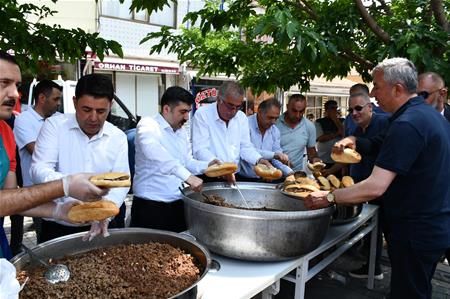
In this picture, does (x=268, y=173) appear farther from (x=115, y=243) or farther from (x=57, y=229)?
(x=57, y=229)

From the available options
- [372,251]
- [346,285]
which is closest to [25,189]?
[372,251]

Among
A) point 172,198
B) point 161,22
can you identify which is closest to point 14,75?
point 172,198

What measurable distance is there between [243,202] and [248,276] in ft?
2.41

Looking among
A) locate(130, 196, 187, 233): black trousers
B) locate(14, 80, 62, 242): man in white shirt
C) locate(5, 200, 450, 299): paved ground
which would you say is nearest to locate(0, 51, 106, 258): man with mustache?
locate(130, 196, 187, 233): black trousers

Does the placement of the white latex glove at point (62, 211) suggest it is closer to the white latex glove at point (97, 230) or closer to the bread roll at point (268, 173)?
the white latex glove at point (97, 230)

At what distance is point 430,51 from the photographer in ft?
9.65

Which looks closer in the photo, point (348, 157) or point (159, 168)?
point (348, 157)

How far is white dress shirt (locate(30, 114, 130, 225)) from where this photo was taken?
6.53 ft

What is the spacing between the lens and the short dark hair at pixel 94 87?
75.7 inches

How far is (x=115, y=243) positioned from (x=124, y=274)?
13.3 inches

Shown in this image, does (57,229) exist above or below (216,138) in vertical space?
below

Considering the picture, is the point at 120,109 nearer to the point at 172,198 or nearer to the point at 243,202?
the point at 172,198

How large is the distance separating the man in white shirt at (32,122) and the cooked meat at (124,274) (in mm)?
1931

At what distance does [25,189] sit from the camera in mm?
1278
